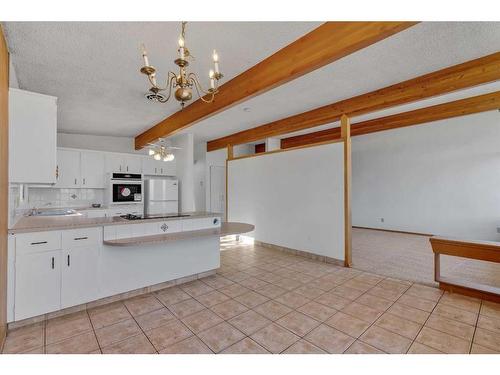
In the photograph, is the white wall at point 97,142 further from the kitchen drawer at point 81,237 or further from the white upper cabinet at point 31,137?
the kitchen drawer at point 81,237

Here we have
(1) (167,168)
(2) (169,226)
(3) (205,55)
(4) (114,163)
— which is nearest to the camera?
(3) (205,55)

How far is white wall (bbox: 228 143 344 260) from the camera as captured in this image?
14.0ft

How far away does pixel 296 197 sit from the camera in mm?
4945

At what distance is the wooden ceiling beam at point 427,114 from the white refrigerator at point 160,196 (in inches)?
139

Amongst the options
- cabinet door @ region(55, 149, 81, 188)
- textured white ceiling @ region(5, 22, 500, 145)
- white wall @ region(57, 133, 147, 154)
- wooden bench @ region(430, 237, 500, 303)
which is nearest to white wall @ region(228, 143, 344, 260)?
textured white ceiling @ region(5, 22, 500, 145)

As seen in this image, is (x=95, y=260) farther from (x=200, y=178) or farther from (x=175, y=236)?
(x=200, y=178)

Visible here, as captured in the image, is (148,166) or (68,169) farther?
(148,166)

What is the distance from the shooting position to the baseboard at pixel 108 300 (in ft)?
7.54

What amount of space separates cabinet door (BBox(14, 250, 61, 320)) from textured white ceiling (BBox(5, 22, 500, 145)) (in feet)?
6.59

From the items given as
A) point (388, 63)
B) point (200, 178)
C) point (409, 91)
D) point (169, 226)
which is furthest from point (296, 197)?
point (200, 178)

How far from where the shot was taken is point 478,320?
236cm

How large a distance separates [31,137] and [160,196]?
3.54 m

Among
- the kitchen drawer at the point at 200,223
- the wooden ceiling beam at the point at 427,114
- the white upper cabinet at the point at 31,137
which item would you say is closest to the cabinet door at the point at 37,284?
the white upper cabinet at the point at 31,137
